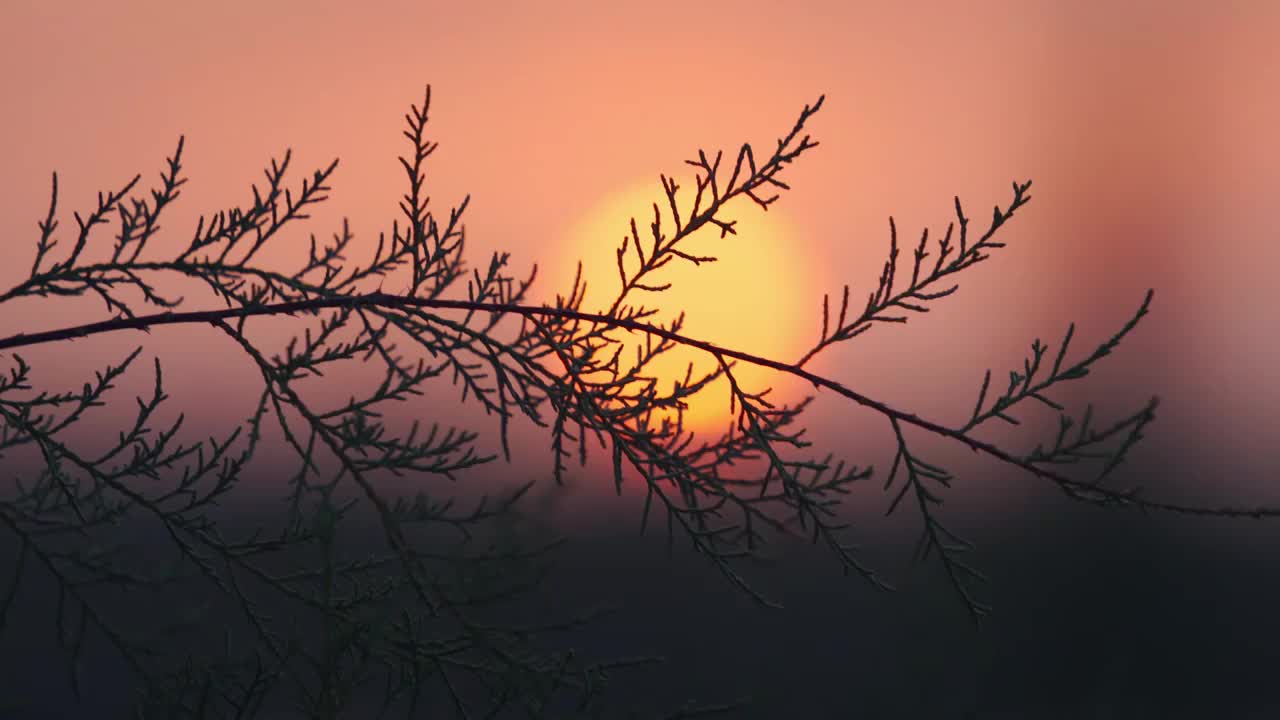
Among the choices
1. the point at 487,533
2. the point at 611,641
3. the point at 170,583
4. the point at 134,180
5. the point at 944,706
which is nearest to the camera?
the point at 170,583

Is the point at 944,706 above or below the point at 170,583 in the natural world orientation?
below

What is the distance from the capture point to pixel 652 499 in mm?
2516

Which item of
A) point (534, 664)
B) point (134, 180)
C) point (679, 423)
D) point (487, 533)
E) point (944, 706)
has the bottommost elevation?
point (944, 706)

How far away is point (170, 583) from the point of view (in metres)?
2.81

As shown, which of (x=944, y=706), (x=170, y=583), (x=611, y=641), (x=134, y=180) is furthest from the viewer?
(x=611, y=641)

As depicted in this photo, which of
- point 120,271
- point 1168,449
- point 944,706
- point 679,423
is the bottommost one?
point 944,706

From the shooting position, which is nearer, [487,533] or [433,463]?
[433,463]

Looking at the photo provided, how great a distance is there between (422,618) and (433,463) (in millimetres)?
445

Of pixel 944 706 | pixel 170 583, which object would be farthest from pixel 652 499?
pixel 944 706

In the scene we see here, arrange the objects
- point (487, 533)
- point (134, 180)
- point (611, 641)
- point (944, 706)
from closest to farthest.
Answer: point (134, 180) → point (487, 533) → point (944, 706) → point (611, 641)

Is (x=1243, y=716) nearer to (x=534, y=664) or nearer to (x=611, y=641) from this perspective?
(x=611, y=641)

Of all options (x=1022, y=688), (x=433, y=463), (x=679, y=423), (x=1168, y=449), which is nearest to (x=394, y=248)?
(x=433, y=463)

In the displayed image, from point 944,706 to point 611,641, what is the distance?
11.4 m

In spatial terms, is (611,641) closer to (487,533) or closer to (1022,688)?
(1022,688)
